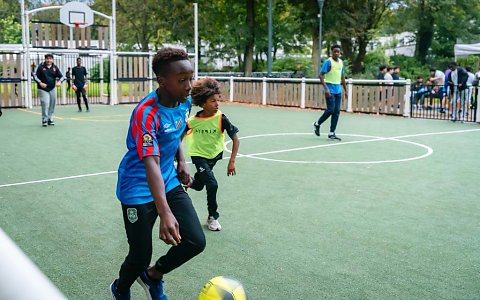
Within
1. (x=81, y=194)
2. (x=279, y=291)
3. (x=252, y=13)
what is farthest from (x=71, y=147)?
(x=252, y=13)

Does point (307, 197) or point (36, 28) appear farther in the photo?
point (36, 28)

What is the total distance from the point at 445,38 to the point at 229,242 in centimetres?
5041

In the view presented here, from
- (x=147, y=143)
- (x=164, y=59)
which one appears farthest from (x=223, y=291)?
(x=164, y=59)

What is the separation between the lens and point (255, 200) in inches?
282

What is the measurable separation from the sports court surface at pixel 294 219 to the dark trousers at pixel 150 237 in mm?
580

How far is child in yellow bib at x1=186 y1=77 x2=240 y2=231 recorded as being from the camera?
5633 mm

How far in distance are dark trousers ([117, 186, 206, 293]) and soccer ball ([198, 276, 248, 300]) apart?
0.25 metres

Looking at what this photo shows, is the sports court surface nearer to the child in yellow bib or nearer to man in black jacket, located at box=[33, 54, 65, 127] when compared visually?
the child in yellow bib

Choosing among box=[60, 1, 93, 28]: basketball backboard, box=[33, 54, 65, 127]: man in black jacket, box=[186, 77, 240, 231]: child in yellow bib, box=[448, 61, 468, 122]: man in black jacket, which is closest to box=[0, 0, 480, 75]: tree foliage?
box=[60, 1, 93, 28]: basketball backboard

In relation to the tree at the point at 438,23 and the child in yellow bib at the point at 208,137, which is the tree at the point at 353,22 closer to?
the tree at the point at 438,23

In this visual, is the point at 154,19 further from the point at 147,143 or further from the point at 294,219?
the point at 147,143

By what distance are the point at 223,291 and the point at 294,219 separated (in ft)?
9.83

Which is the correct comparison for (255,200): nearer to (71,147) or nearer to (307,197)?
(307,197)

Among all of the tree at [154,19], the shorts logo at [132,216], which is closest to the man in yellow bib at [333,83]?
the shorts logo at [132,216]
